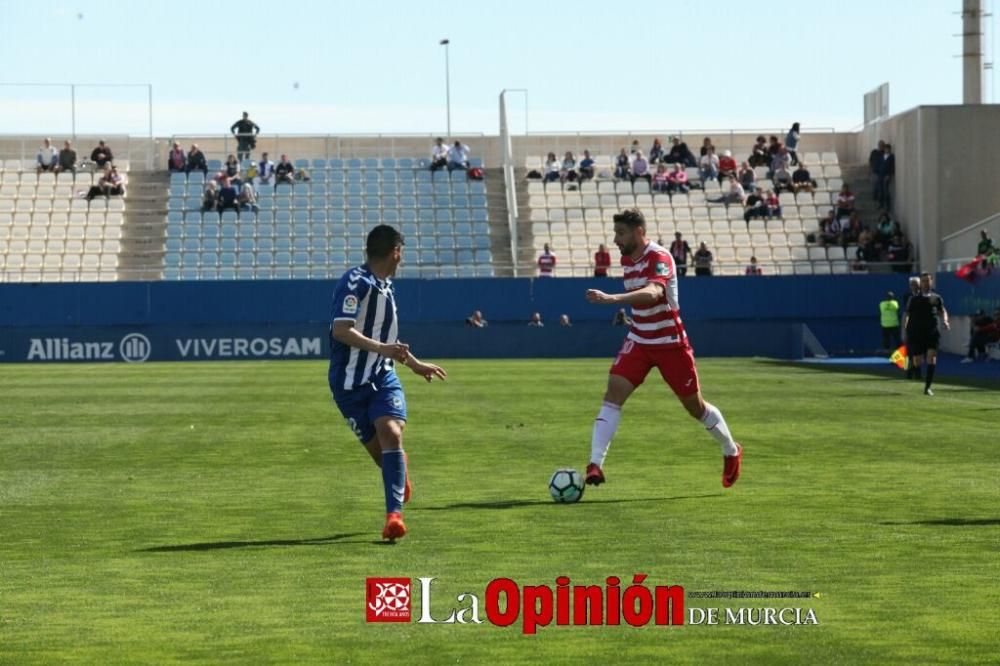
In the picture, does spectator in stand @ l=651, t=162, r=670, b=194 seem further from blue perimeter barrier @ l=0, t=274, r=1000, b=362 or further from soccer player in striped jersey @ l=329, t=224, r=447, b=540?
soccer player in striped jersey @ l=329, t=224, r=447, b=540

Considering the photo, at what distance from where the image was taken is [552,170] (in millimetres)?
64125

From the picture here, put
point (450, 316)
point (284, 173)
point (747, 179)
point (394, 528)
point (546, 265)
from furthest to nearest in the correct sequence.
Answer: point (284, 173), point (747, 179), point (546, 265), point (450, 316), point (394, 528)

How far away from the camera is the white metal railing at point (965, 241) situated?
50.1 meters

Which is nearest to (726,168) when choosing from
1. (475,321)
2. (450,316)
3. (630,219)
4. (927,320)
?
(450,316)

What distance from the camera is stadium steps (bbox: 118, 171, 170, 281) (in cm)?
5931

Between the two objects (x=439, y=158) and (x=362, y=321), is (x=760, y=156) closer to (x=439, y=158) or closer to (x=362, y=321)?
(x=439, y=158)

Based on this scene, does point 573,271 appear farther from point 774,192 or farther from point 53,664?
point 53,664

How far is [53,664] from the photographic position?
7.75 meters

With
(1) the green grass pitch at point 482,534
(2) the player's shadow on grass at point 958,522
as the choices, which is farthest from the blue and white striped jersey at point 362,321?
(2) the player's shadow on grass at point 958,522

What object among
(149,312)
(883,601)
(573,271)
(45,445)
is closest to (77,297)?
(149,312)

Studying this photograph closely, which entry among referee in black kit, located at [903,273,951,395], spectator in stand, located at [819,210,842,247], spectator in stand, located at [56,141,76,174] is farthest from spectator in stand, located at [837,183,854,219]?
→ referee in black kit, located at [903,273,951,395]

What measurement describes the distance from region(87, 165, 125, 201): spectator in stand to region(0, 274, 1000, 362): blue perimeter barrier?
25.6 feet

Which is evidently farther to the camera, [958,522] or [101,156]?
[101,156]

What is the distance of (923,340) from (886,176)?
101 ft
